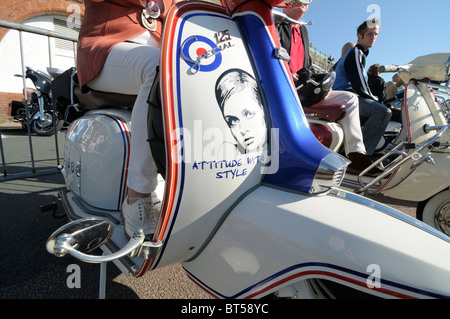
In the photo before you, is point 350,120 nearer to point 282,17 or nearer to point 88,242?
point 282,17

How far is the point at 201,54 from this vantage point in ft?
2.87

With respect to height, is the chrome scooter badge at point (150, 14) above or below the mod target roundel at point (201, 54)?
above

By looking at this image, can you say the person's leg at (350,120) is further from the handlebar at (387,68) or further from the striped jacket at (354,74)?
the striped jacket at (354,74)

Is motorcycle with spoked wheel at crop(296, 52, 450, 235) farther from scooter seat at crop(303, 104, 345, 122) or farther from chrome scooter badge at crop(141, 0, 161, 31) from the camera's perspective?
chrome scooter badge at crop(141, 0, 161, 31)

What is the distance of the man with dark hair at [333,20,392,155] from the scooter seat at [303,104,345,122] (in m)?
0.76

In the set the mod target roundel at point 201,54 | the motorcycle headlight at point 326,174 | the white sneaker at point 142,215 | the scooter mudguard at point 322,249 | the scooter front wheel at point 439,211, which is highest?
the mod target roundel at point 201,54

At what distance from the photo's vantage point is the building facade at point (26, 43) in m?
8.00

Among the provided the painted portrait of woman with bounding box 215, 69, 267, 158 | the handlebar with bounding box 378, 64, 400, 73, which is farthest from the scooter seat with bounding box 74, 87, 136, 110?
the handlebar with bounding box 378, 64, 400, 73

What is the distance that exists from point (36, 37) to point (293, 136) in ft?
34.5

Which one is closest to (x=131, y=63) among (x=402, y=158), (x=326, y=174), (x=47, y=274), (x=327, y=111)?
(x=326, y=174)

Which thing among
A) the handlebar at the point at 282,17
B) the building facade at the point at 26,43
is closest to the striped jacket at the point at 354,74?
the handlebar at the point at 282,17

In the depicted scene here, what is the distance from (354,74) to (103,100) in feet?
8.44

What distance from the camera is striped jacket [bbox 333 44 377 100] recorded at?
2775 millimetres

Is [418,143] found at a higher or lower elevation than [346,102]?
lower
